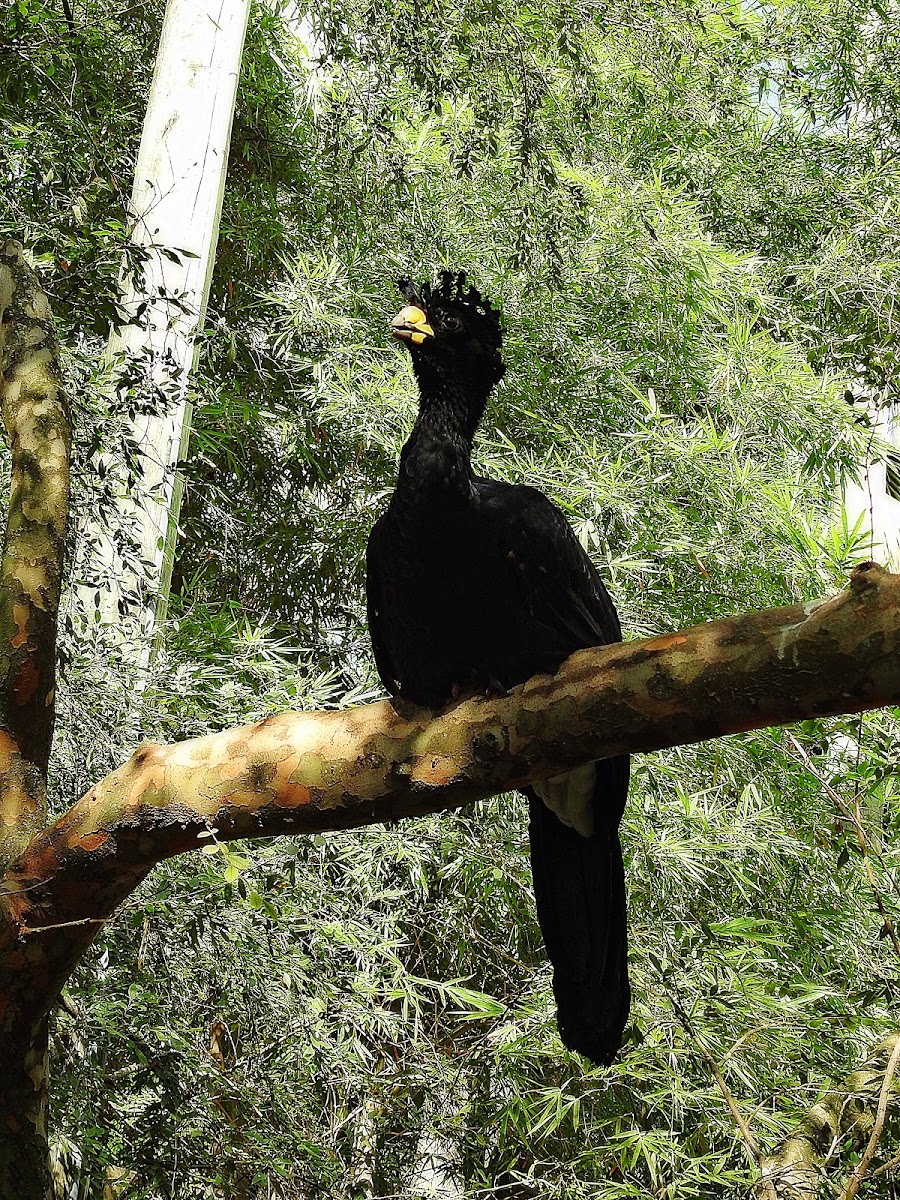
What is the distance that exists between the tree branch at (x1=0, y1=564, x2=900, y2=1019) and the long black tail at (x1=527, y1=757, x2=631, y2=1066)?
50 cm

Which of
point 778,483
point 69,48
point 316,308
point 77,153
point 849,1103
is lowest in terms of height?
point 849,1103

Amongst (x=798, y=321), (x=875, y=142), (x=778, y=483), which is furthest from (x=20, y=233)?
(x=875, y=142)

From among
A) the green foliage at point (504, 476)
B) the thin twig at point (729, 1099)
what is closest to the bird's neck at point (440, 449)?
the green foliage at point (504, 476)

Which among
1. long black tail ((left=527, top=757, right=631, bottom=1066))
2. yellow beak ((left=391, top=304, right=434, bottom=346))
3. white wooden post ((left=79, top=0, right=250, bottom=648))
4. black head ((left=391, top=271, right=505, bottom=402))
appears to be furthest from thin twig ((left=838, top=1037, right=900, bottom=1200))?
white wooden post ((left=79, top=0, right=250, bottom=648))

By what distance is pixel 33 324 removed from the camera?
178 centimetres

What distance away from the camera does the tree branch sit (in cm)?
116

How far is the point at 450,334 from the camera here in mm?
2229

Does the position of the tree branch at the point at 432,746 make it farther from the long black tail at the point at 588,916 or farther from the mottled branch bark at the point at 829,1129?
the mottled branch bark at the point at 829,1129

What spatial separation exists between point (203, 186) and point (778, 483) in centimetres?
182

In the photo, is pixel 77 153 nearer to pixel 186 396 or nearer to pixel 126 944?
pixel 186 396

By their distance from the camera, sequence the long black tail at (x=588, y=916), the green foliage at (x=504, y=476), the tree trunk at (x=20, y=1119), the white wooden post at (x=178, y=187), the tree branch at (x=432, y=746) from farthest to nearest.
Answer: the white wooden post at (x=178, y=187), the green foliage at (x=504, y=476), the long black tail at (x=588, y=916), the tree trunk at (x=20, y=1119), the tree branch at (x=432, y=746)

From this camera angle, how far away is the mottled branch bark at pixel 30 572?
63.1 inches

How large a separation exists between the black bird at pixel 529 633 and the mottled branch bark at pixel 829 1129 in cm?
63

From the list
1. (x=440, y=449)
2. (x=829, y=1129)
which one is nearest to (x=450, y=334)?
(x=440, y=449)
